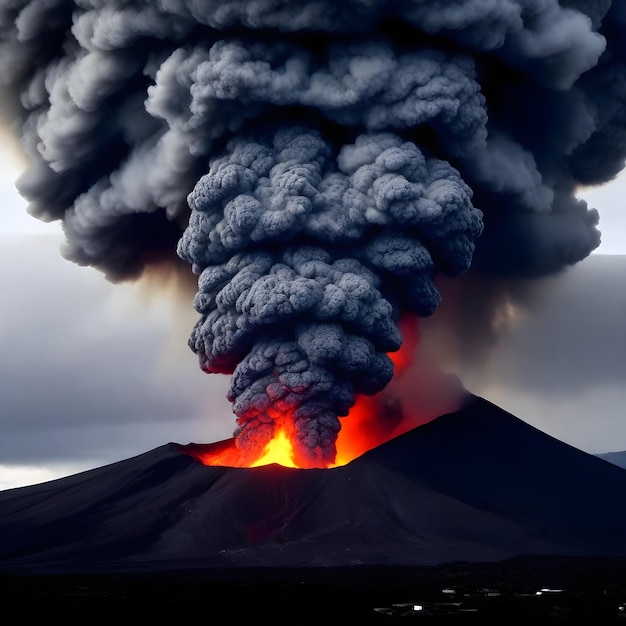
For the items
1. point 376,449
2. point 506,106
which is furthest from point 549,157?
point 376,449

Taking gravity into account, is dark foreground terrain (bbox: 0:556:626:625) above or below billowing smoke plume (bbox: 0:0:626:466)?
below

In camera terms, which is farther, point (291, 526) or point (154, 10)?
point (154, 10)

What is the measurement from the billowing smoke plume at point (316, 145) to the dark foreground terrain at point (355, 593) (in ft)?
25.8

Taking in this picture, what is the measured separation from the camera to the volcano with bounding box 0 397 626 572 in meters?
39.0

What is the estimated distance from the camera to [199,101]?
42344 millimetres

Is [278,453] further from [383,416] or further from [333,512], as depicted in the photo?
[383,416]

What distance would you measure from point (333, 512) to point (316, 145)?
12457 millimetres

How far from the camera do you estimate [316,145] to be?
141ft

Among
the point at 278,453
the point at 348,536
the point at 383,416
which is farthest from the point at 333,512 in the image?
the point at 383,416

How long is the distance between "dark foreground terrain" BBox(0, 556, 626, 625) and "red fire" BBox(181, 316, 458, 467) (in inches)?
418

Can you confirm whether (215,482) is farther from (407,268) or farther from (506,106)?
(506,106)

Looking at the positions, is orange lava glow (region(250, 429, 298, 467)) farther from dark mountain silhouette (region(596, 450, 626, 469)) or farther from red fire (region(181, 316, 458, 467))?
dark mountain silhouette (region(596, 450, 626, 469))

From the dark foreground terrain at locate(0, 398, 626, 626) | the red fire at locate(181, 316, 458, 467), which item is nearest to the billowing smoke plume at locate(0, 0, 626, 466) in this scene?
the dark foreground terrain at locate(0, 398, 626, 626)

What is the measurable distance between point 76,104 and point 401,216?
13490 millimetres
